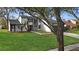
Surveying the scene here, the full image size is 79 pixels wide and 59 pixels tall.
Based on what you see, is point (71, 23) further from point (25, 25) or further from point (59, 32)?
point (25, 25)

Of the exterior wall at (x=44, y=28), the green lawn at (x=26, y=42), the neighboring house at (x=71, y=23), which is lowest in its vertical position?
the green lawn at (x=26, y=42)

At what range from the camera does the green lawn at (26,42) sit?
3441mm

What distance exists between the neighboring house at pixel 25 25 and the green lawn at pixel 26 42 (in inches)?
2.1

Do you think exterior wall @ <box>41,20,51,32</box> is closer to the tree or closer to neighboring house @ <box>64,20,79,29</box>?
the tree

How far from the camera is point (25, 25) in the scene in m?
3.49

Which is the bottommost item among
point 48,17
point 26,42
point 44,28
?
point 26,42

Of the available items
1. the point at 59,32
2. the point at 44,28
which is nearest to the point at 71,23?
the point at 59,32

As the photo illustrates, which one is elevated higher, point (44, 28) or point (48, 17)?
point (48, 17)

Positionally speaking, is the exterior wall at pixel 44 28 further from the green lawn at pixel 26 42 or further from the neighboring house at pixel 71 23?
the neighboring house at pixel 71 23

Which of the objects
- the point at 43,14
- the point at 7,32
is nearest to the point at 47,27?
the point at 43,14

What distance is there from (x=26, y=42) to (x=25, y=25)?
0.17 meters

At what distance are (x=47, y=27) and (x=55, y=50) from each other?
24 centimetres

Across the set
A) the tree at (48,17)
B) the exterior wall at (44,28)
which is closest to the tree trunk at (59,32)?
the tree at (48,17)

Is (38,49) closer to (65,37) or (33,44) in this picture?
(33,44)
